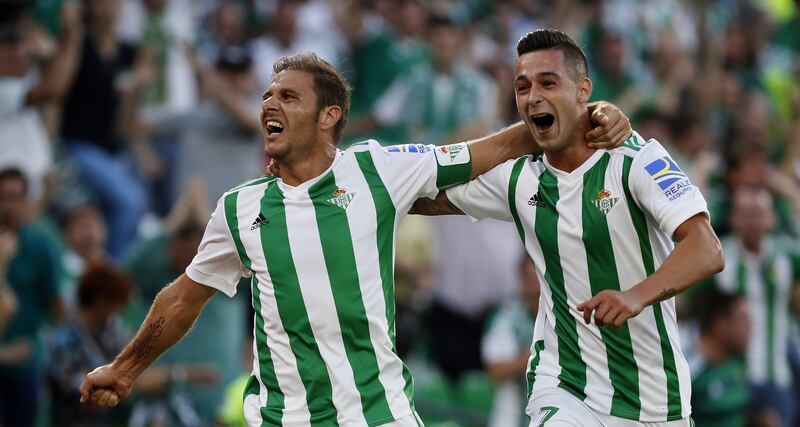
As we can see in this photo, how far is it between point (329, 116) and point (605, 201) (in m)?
1.30

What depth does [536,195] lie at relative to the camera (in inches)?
255

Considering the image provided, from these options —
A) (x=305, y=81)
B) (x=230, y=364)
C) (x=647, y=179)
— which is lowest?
(x=230, y=364)

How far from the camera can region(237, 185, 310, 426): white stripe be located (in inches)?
245

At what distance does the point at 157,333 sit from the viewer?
655cm

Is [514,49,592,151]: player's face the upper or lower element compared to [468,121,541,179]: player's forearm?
upper

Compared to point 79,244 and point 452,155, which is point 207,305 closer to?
point 79,244

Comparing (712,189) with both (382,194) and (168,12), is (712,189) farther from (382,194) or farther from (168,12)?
(382,194)

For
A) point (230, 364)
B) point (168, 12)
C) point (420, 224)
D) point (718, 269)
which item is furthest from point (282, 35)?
point (718, 269)

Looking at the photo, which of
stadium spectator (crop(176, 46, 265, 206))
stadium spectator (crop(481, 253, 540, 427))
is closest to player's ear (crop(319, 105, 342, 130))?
stadium spectator (crop(481, 253, 540, 427))

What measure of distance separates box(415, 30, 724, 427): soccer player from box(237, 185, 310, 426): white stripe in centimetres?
104

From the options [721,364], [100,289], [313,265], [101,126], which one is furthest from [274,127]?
[101,126]

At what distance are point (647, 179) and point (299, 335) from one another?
5.43 feet

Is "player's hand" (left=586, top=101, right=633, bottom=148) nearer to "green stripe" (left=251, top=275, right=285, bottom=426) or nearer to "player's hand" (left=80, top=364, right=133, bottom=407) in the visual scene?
"green stripe" (left=251, top=275, right=285, bottom=426)

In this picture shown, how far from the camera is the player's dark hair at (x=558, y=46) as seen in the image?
6.35m
